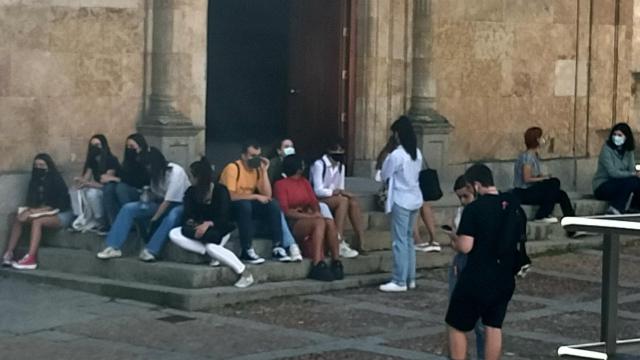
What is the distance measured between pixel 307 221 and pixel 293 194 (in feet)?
1.18

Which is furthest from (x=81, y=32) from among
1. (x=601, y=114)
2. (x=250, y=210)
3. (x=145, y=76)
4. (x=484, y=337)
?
(x=601, y=114)

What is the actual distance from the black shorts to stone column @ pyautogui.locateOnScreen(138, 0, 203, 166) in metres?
7.17

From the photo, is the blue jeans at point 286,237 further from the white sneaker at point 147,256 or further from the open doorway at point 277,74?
the open doorway at point 277,74

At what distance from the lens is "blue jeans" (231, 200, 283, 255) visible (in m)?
14.5

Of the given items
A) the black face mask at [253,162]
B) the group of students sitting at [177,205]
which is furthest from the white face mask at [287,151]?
the black face mask at [253,162]

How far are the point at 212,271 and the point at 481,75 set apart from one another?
291 inches

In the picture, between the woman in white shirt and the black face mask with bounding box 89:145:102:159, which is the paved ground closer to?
the woman in white shirt

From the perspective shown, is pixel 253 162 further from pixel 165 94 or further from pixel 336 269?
pixel 165 94

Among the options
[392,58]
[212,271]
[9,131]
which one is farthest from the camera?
[392,58]

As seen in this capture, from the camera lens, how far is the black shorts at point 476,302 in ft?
31.6

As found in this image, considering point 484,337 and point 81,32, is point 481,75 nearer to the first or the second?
point 81,32

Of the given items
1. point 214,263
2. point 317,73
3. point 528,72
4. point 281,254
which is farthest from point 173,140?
point 528,72

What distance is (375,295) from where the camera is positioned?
14.7 metres

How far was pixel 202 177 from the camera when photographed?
1402 centimetres
